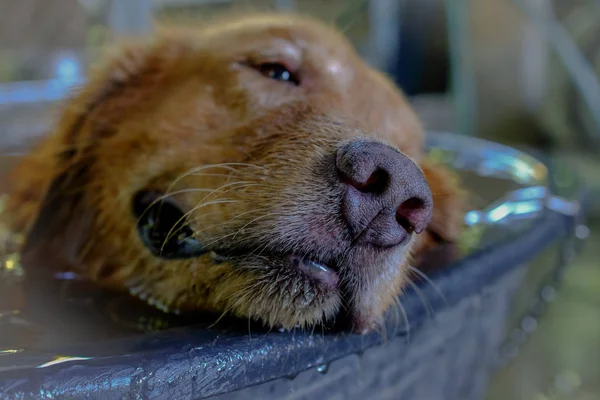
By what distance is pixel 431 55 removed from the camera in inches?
231

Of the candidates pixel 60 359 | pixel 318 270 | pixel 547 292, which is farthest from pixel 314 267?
pixel 547 292

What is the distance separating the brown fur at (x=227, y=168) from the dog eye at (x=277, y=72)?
0.05 ft

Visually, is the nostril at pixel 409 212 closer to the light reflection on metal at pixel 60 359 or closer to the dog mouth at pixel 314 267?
the dog mouth at pixel 314 267

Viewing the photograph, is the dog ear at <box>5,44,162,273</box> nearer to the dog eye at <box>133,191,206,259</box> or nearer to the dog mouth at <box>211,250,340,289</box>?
the dog eye at <box>133,191,206,259</box>

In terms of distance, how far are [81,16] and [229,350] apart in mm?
3876

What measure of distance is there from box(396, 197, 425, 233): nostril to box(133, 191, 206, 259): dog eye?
402mm

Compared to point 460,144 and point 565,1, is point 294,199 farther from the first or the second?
point 565,1

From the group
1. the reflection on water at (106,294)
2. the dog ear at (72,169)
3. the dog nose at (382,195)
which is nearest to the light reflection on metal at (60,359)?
the reflection on water at (106,294)

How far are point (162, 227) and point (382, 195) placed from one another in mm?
583

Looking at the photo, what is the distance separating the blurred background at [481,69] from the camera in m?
2.69

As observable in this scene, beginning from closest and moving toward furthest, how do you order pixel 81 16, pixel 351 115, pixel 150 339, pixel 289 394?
1. pixel 150 339
2. pixel 289 394
3. pixel 351 115
4. pixel 81 16

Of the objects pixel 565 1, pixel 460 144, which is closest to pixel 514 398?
pixel 460 144

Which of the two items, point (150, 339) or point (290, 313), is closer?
point (150, 339)

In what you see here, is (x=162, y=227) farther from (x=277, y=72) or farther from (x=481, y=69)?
(x=481, y=69)
